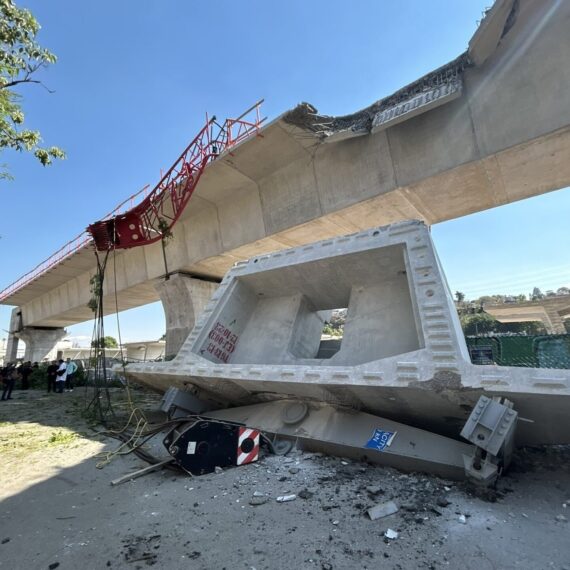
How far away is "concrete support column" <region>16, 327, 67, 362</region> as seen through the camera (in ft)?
85.1

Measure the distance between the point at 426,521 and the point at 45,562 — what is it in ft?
9.48

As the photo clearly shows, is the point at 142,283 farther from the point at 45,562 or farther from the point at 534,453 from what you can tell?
the point at 534,453

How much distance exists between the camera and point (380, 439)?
13.5 feet

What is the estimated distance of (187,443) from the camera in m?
3.97

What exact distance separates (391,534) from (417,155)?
22.1ft

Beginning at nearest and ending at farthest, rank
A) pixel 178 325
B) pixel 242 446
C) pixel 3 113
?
pixel 242 446 < pixel 3 113 < pixel 178 325

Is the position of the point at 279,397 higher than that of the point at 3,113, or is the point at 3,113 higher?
the point at 3,113

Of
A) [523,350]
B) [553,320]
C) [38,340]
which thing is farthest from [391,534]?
[553,320]

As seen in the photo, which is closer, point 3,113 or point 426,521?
point 426,521

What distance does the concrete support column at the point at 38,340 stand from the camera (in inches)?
1022

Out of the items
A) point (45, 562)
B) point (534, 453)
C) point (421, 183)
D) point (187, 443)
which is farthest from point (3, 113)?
point (534, 453)

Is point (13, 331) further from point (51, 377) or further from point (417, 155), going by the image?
point (417, 155)

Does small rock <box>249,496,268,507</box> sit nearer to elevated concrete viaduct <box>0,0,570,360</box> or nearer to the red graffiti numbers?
the red graffiti numbers

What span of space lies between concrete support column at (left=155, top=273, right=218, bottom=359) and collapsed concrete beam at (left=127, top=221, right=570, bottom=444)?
18.2 feet
